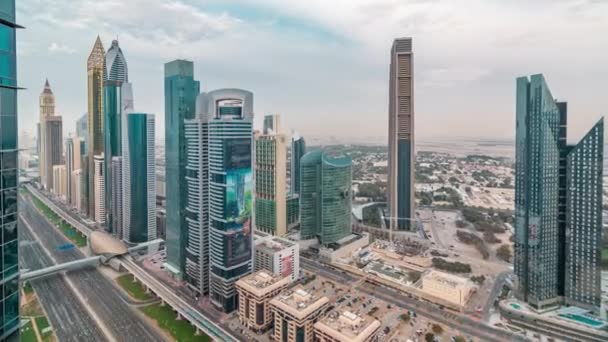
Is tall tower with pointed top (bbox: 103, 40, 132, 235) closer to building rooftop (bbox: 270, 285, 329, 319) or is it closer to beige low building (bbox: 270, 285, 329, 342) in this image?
building rooftop (bbox: 270, 285, 329, 319)

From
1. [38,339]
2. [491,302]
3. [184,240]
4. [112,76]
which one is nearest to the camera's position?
[38,339]

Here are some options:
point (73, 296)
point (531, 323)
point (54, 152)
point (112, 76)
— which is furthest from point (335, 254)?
point (54, 152)

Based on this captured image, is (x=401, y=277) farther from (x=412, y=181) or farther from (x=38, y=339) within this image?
(x=38, y=339)

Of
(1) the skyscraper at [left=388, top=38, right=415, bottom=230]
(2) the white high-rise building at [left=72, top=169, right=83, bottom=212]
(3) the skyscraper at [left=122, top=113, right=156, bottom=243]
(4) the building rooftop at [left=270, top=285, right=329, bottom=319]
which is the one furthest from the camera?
(2) the white high-rise building at [left=72, top=169, right=83, bottom=212]

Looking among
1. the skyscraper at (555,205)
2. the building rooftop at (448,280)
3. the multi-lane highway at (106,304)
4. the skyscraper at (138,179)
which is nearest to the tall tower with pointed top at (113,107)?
the skyscraper at (138,179)

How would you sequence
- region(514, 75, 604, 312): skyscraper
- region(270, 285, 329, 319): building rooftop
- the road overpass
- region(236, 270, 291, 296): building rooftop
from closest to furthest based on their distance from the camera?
region(270, 285, 329, 319): building rooftop
the road overpass
region(236, 270, 291, 296): building rooftop
region(514, 75, 604, 312): skyscraper

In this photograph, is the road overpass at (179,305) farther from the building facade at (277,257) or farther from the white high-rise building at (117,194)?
the white high-rise building at (117,194)

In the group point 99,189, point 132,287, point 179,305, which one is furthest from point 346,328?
point 99,189

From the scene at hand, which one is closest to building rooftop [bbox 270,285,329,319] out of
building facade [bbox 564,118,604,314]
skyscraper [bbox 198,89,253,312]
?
skyscraper [bbox 198,89,253,312]
